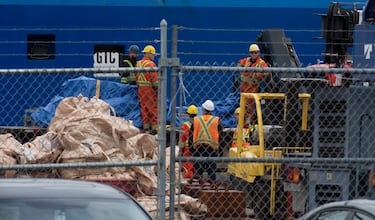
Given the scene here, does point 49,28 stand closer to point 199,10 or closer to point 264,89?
point 199,10

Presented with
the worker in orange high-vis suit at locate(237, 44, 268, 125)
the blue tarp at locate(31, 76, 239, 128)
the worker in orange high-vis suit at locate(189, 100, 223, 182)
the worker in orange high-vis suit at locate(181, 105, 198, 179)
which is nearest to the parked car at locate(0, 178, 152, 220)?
the worker in orange high-vis suit at locate(181, 105, 198, 179)

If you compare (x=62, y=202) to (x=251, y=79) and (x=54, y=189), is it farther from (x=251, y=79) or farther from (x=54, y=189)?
(x=251, y=79)

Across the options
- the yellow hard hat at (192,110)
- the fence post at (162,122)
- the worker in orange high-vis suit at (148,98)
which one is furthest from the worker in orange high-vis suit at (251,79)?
the fence post at (162,122)

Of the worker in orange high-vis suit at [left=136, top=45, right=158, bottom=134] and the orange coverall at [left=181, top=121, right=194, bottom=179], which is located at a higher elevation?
the worker in orange high-vis suit at [left=136, top=45, right=158, bottom=134]

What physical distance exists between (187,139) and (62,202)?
9.06 m

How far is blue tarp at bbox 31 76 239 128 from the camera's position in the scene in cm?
1656

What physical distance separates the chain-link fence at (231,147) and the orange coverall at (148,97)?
0.40ft

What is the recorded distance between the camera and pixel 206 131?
1552 cm

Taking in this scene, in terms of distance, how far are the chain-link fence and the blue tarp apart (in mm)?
460

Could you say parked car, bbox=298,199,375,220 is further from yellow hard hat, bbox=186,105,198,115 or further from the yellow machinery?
yellow hard hat, bbox=186,105,198,115

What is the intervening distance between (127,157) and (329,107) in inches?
103

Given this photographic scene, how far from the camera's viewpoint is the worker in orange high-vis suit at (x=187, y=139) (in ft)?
47.0

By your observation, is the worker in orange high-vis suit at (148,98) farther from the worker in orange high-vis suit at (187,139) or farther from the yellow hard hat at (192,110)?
the yellow hard hat at (192,110)

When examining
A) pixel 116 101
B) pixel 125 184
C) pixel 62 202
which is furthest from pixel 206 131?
pixel 62 202
